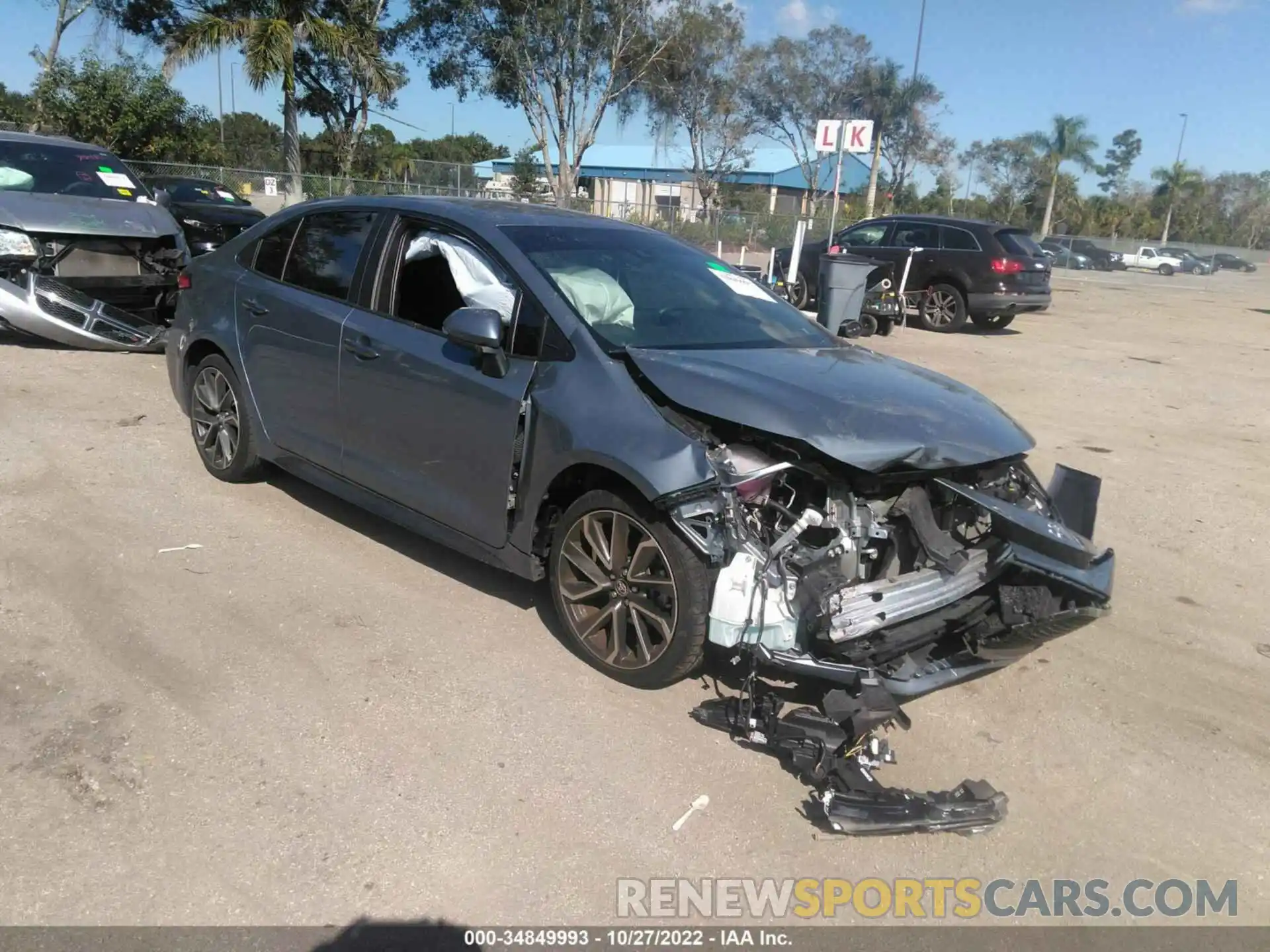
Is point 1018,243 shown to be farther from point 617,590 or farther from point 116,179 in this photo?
point 617,590

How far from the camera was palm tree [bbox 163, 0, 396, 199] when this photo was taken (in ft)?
71.8

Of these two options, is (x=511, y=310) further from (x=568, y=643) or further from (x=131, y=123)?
(x=131, y=123)

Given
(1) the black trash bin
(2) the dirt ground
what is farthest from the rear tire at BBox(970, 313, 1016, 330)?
(2) the dirt ground

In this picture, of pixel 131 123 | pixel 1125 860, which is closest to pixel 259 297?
pixel 1125 860

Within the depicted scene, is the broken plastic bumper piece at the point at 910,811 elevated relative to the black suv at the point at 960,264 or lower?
lower

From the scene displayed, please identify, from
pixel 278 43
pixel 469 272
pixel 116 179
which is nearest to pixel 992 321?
pixel 116 179

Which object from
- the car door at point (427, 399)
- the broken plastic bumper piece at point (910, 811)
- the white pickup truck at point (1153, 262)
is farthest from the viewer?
the white pickup truck at point (1153, 262)

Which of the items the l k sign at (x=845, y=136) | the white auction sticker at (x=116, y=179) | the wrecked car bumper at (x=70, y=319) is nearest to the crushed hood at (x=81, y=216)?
the white auction sticker at (x=116, y=179)

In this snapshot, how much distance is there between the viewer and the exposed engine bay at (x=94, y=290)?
8.30m

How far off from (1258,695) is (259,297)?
5.00 m

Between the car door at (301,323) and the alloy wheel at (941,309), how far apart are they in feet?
40.4

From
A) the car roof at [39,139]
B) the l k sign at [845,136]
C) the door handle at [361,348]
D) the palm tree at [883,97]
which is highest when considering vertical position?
the palm tree at [883,97]

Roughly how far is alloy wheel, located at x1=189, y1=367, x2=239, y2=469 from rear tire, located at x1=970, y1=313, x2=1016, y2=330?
41.3ft

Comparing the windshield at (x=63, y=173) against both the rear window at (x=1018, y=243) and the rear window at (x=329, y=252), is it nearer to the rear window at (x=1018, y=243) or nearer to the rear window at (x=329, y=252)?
the rear window at (x=329, y=252)
